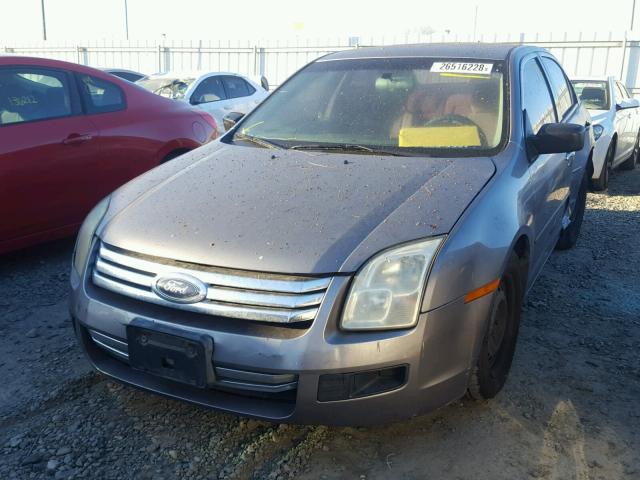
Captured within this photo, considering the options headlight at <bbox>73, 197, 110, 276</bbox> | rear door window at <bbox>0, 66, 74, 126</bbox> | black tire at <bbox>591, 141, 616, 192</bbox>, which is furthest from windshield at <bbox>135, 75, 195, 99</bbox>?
headlight at <bbox>73, 197, 110, 276</bbox>

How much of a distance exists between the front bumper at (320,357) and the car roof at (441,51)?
177cm

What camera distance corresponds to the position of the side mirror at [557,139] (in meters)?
3.00

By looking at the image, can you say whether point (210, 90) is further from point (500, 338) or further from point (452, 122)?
point (500, 338)

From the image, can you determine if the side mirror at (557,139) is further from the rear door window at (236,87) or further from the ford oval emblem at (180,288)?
the rear door window at (236,87)

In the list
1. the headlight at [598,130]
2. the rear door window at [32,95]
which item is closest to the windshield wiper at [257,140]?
the rear door window at [32,95]

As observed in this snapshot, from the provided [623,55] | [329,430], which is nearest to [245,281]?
[329,430]

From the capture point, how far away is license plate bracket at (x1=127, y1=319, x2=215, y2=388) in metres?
2.13

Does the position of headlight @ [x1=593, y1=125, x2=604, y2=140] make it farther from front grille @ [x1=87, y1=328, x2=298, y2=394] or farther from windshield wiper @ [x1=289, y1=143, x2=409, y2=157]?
front grille @ [x1=87, y1=328, x2=298, y2=394]

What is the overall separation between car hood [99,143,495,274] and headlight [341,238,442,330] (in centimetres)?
5

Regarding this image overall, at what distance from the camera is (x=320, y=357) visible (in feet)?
6.74

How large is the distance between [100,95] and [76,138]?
0.55 metres

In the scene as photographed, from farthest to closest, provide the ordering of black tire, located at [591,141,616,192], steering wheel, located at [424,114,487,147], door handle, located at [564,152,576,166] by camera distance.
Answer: black tire, located at [591,141,616,192], door handle, located at [564,152,576,166], steering wheel, located at [424,114,487,147]

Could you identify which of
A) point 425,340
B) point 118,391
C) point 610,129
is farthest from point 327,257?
point 610,129

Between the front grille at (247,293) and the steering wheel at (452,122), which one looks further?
the steering wheel at (452,122)
